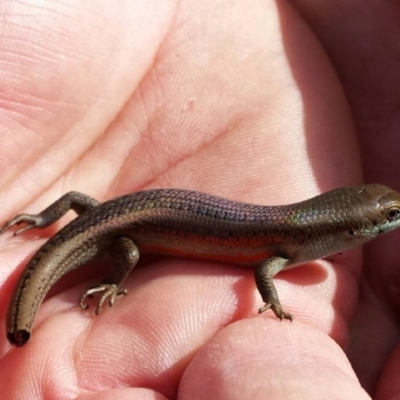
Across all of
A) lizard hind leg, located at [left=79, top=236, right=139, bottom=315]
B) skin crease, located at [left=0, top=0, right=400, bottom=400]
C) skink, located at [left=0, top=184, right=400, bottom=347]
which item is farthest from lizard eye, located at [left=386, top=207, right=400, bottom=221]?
lizard hind leg, located at [left=79, top=236, right=139, bottom=315]

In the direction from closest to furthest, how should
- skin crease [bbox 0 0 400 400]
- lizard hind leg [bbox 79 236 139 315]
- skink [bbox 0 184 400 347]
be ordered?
skin crease [bbox 0 0 400 400] → lizard hind leg [bbox 79 236 139 315] → skink [bbox 0 184 400 347]

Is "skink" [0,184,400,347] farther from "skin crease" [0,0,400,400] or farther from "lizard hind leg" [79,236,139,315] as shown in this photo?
"skin crease" [0,0,400,400]

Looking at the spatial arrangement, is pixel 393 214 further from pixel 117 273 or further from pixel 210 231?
pixel 117 273

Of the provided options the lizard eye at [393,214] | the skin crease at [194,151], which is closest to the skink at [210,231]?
the lizard eye at [393,214]

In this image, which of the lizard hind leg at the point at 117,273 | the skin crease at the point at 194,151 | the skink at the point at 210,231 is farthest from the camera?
the skink at the point at 210,231

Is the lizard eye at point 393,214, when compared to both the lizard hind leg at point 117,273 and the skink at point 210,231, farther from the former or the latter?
the lizard hind leg at point 117,273

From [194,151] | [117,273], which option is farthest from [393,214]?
[117,273]

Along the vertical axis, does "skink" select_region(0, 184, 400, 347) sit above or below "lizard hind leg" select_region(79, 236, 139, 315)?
above

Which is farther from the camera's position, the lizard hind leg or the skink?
the skink

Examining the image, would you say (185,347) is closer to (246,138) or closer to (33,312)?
(33,312)
